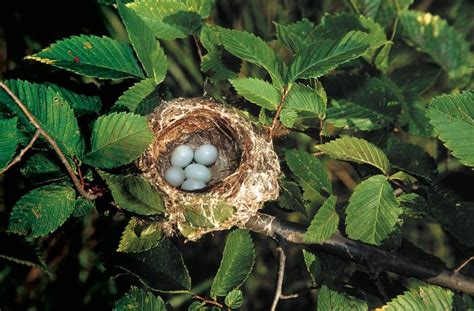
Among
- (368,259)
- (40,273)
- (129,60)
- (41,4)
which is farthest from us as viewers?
(40,273)

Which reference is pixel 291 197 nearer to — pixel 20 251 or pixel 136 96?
pixel 136 96

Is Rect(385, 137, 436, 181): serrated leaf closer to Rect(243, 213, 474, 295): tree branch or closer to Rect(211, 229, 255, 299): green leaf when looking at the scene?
Rect(243, 213, 474, 295): tree branch

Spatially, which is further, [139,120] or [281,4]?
[281,4]

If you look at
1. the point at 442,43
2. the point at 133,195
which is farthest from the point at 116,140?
the point at 442,43

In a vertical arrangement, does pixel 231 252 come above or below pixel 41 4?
Answer: below

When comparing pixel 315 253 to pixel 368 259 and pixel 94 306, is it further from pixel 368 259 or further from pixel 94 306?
pixel 94 306

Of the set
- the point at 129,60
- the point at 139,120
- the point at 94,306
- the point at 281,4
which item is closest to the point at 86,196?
the point at 139,120

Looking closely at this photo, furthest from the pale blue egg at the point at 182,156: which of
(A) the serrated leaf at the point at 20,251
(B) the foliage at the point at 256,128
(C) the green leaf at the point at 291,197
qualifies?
(A) the serrated leaf at the point at 20,251
